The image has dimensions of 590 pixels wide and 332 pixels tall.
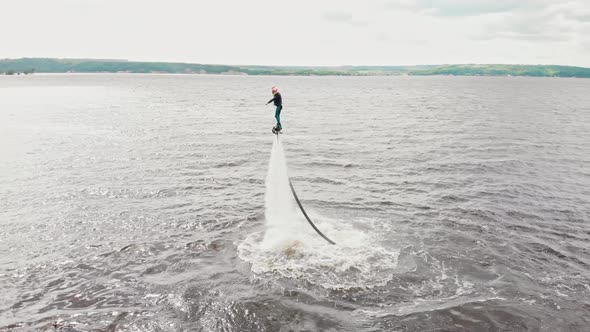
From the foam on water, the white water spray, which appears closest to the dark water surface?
the foam on water

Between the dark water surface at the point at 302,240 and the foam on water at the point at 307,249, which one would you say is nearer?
the dark water surface at the point at 302,240

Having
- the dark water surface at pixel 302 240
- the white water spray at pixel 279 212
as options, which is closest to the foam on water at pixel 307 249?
the white water spray at pixel 279 212

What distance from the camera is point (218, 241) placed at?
73.2 ft

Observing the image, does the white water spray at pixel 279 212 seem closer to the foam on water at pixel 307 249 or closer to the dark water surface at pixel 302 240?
the foam on water at pixel 307 249

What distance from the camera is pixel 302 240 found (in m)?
22.3

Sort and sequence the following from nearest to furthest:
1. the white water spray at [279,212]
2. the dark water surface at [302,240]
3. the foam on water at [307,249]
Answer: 1. the dark water surface at [302,240]
2. the foam on water at [307,249]
3. the white water spray at [279,212]

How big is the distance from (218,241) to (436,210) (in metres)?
15.2

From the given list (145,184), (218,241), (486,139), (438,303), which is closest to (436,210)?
(438,303)

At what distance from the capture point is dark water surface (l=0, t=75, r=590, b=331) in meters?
15.8

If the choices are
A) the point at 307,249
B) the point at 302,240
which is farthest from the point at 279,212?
the point at 307,249

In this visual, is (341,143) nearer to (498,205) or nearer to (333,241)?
(498,205)

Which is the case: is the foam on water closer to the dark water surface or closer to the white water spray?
the white water spray

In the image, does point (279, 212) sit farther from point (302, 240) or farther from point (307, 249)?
point (307, 249)

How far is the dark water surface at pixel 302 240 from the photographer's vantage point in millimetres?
15797
